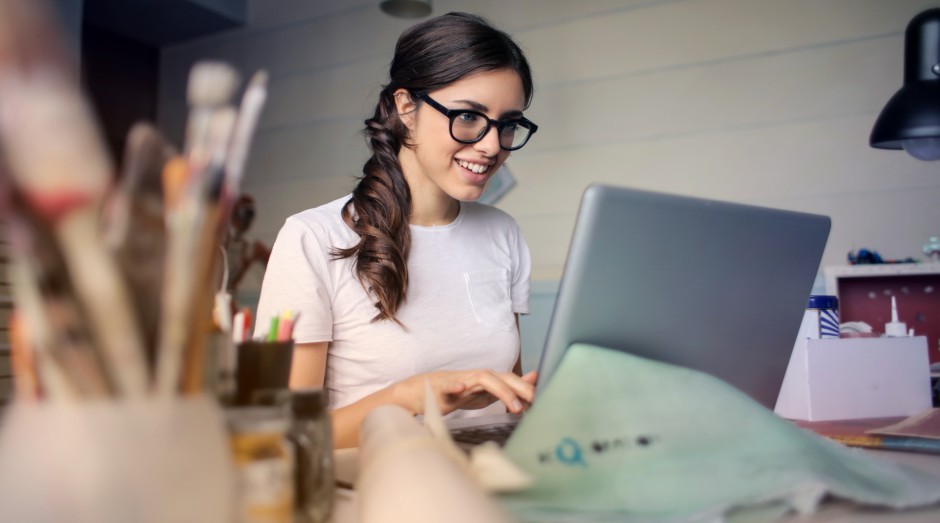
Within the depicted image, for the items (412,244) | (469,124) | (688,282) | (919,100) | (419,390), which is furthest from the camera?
(919,100)

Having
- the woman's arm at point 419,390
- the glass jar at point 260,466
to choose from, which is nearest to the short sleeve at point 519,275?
the woman's arm at point 419,390

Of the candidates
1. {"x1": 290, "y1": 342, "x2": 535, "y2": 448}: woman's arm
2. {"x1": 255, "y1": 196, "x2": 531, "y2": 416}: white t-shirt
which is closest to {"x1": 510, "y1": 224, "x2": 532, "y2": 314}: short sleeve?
{"x1": 255, "y1": 196, "x2": 531, "y2": 416}: white t-shirt

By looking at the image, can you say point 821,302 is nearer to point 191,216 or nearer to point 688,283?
point 688,283

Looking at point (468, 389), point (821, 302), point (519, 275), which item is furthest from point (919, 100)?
point (468, 389)

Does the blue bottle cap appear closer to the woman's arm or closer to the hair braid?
the woman's arm

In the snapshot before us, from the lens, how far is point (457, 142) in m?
1.37

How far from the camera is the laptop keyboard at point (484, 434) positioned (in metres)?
0.84

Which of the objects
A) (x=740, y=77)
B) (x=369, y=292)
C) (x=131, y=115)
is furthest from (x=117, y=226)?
(x=131, y=115)

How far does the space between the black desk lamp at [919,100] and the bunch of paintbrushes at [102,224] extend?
1.68 meters

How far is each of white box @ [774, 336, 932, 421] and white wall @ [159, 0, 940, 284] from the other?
4.32 feet

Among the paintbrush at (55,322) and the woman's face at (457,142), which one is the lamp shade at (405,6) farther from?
the paintbrush at (55,322)

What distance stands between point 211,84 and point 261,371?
271mm

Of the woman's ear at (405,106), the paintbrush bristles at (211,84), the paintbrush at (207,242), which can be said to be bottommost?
the paintbrush at (207,242)

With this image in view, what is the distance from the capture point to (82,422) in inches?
13.1
